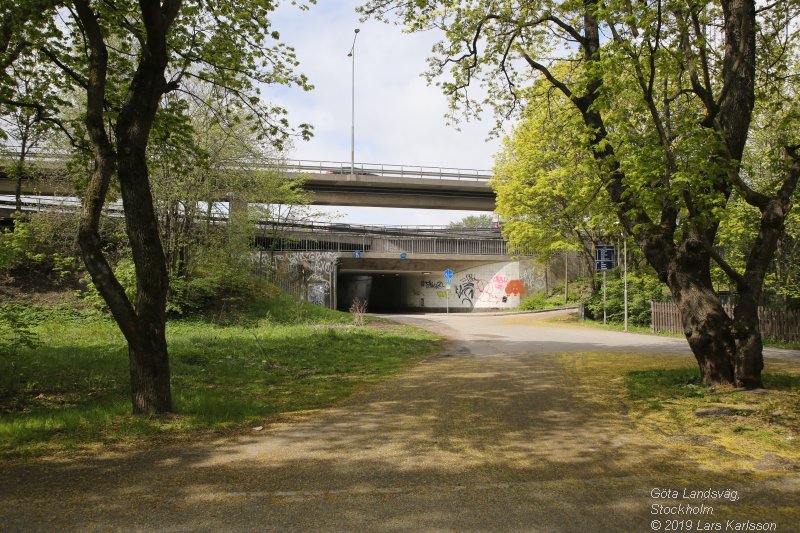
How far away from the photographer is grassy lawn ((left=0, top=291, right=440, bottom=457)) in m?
6.27

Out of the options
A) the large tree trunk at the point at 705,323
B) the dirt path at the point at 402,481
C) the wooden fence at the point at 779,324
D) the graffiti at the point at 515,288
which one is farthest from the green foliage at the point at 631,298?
the dirt path at the point at 402,481

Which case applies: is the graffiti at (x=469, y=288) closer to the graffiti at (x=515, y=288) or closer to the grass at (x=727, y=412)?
the graffiti at (x=515, y=288)

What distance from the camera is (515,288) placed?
40.3m

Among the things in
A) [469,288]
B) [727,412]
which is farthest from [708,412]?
[469,288]

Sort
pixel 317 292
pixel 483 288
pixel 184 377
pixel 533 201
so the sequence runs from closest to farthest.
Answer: pixel 184 377 → pixel 533 201 → pixel 317 292 → pixel 483 288

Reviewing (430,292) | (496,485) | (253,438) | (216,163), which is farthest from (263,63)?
(430,292)

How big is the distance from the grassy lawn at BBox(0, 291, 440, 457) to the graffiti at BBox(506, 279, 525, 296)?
2204cm

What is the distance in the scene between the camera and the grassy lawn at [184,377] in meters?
6.27

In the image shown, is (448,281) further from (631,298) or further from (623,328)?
(623,328)

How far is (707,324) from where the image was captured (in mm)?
8328

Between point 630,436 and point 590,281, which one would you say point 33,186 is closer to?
point 630,436

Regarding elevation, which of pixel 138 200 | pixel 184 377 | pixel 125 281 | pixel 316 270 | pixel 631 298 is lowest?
pixel 184 377

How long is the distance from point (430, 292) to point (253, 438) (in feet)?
127

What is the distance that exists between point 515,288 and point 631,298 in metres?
15.8
